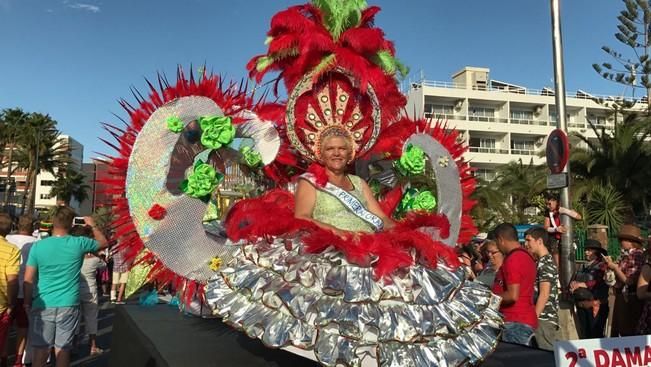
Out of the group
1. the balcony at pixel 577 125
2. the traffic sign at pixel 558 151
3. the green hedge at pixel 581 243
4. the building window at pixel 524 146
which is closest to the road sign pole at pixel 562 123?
the traffic sign at pixel 558 151

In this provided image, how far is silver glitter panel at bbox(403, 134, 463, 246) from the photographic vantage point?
155 inches

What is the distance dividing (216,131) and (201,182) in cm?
34

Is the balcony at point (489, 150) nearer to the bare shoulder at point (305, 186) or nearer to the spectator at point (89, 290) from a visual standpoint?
the spectator at point (89, 290)

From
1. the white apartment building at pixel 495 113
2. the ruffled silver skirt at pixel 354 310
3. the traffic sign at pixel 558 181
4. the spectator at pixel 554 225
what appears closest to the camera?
the ruffled silver skirt at pixel 354 310

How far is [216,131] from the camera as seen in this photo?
3559 mm

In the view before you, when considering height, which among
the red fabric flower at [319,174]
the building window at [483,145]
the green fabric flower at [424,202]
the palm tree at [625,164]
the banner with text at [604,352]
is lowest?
the banner with text at [604,352]

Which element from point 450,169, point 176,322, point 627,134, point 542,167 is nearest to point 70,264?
point 176,322

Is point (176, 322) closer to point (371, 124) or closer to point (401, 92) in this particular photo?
point (371, 124)

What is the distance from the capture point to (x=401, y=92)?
4.07 metres

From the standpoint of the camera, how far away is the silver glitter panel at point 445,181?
3.94m

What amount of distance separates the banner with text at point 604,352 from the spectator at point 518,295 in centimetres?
107

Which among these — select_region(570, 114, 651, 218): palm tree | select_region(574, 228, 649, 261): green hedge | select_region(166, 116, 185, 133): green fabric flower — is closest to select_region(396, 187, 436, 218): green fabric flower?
select_region(166, 116, 185, 133): green fabric flower

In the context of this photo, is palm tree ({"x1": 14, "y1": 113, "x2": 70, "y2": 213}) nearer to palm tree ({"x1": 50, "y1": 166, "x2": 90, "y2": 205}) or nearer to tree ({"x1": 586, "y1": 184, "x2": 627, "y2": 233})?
palm tree ({"x1": 50, "y1": 166, "x2": 90, "y2": 205})

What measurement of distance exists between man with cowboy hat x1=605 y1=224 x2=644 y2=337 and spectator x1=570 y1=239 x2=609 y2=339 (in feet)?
1.50
